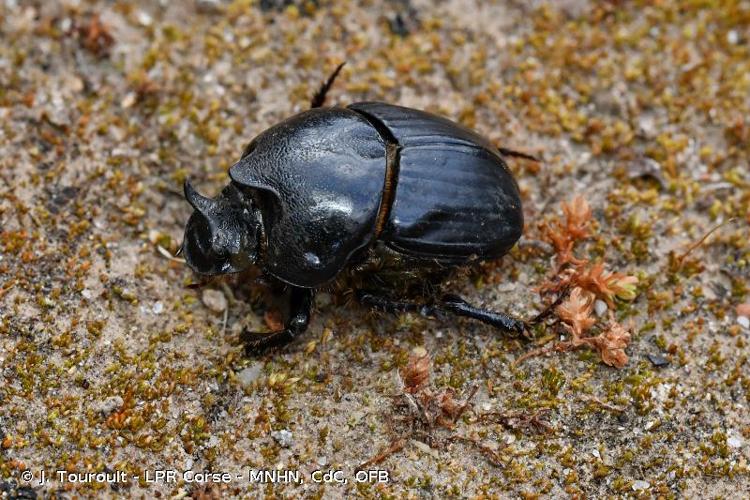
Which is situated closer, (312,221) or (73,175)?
(312,221)

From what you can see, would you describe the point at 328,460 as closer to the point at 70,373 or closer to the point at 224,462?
the point at 224,462

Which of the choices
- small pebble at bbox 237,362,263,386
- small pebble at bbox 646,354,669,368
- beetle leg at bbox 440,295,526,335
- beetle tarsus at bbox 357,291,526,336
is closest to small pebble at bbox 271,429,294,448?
small pebble at bbox 237,362,263,386

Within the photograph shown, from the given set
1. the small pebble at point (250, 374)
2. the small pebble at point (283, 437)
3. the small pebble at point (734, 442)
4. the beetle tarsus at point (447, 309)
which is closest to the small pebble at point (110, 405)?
the small pebble at point (250, 374)

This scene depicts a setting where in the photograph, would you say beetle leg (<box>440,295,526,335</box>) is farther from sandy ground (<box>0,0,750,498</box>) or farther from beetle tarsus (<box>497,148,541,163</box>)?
beetle tarsus (<box>497,148,541,163</box>)

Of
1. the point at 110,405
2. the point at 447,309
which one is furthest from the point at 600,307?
the point at 110,405

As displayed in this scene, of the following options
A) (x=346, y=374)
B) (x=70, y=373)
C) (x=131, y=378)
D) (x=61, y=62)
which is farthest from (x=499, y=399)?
(x=61, y=62)
